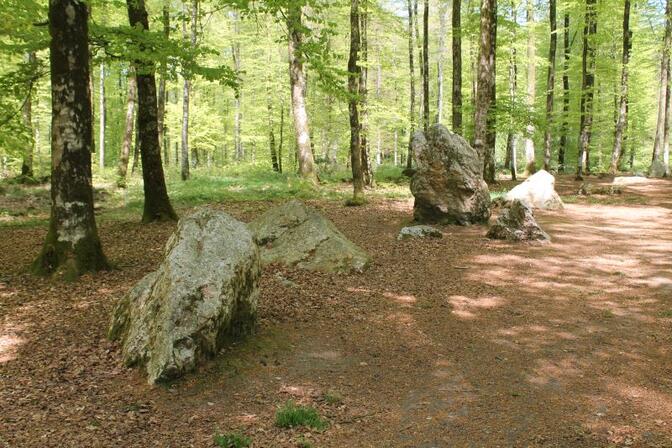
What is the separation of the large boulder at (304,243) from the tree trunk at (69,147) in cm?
344

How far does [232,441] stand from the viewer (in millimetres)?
4270

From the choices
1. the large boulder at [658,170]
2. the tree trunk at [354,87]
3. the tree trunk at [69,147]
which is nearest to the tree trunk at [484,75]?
the tree trunk at [354,87]

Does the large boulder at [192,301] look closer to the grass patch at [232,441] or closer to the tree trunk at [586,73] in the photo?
the grass patch at [232,441]

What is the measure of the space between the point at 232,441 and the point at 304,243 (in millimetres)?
5873

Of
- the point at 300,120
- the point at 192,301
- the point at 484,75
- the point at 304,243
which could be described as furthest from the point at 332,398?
the point at 300,120

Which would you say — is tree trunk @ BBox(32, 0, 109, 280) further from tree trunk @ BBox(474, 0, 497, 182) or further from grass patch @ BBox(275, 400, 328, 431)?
tree trunk @ BBox(474, 0, 497, 182)

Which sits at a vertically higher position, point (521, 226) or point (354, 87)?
point (354, 87)

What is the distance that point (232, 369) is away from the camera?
18.4ft

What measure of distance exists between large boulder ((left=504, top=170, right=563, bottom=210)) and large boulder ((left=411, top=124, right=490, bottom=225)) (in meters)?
3.10

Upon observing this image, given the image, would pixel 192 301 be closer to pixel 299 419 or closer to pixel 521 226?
pixel 299 419

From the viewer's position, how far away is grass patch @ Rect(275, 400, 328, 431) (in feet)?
15.1

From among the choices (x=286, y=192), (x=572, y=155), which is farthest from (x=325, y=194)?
(x=572, y=155)

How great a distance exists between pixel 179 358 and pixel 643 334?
5.98 meters

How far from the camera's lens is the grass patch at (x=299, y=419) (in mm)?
4590
